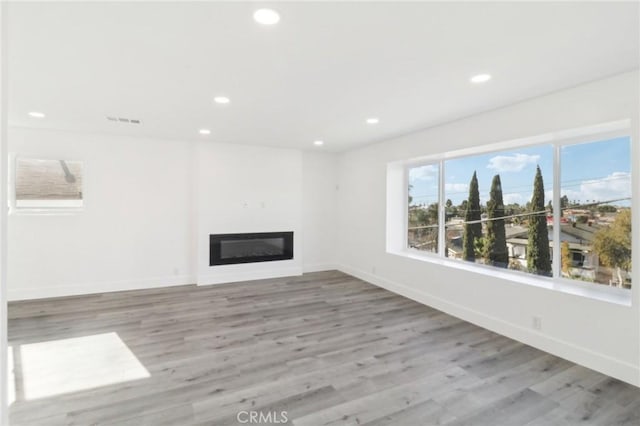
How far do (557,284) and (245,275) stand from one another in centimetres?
475

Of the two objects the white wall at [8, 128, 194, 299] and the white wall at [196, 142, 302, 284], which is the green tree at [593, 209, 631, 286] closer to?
the white wall at [196, 142, 302, 284]

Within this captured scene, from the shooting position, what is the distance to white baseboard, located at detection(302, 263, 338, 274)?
6609mm

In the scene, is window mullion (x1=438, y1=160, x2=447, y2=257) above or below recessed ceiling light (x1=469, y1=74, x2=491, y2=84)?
below

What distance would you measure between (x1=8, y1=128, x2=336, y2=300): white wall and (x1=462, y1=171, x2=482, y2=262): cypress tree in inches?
126

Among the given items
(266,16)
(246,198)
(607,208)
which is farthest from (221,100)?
(607,208)

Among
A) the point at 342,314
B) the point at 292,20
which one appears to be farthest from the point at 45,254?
the point at 292,20

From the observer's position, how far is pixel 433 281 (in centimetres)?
441

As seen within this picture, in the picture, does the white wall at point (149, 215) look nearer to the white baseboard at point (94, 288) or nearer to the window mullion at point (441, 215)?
the white baseboard at point (94, 288)

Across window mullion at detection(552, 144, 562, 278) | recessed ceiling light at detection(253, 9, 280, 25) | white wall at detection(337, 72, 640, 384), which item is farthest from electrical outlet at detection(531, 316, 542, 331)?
recessed ceiling light at detection(253, 9, 280, 25)

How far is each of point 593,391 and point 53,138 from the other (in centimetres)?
722

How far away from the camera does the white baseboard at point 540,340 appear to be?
2559 mm

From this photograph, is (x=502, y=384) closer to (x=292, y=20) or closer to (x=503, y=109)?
(x=503, y=109)

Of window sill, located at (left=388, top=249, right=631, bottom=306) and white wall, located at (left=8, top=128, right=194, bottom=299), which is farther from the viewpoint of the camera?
white wall, located at (left=8, top=128, right=194, bottom=299)

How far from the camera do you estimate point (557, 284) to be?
321cm
